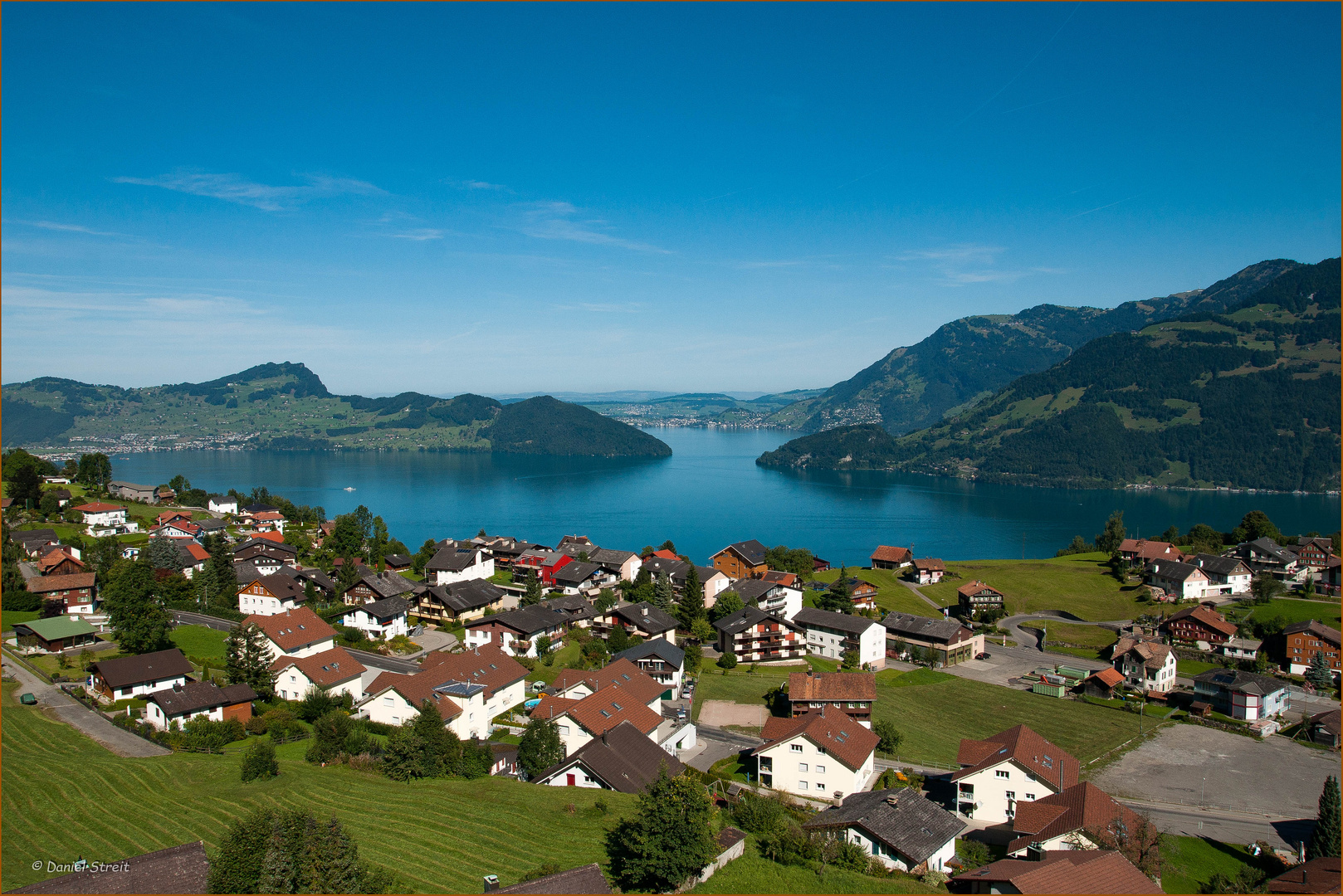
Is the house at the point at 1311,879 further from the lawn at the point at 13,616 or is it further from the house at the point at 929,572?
the lawn at the point at 13,616

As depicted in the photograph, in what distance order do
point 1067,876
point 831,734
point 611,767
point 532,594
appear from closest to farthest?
point 1067,876 < point 611,767 < point 831,734 < point 532,594

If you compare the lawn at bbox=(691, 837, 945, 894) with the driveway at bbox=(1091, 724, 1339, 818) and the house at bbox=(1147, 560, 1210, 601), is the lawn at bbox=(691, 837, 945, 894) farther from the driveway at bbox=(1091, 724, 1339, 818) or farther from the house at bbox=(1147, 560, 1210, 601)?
the house at bbox=(1147, 560, 1210, 601)

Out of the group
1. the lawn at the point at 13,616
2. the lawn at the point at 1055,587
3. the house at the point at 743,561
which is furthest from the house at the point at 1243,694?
the lawn at the point at 13,616

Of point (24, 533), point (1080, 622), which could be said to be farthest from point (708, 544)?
point (24, 533)

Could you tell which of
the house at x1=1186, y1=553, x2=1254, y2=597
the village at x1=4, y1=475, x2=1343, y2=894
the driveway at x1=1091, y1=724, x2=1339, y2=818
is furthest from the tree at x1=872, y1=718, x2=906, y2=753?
the house at x1=1186, y1=553, x2=1254, y2=597

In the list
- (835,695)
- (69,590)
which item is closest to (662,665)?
(835,695)

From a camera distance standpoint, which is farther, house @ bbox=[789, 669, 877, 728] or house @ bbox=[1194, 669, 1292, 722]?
house @ bbox=[1194, 669, 1292, 722]

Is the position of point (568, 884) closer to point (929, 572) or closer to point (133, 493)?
point (929, 572)
